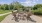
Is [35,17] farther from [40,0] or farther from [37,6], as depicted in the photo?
[40,0]

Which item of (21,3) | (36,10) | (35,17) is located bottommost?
(35,17)

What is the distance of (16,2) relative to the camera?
1541 millimetres

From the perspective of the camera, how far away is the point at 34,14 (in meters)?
1.50

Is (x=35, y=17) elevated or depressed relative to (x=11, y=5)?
depressed

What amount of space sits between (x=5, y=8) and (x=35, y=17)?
559mm

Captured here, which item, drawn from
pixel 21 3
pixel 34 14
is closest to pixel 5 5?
pixel 21 3

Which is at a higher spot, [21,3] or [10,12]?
[21,3]

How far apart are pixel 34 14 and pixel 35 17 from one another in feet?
0.18

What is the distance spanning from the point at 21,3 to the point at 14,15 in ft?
0.82

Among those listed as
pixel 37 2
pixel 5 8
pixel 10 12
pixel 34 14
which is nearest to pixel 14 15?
pixel 10 12

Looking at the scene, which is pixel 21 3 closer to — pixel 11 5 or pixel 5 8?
pixel 11 5

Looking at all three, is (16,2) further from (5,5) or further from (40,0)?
(40,0)

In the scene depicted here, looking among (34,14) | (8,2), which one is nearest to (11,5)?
(8,2)

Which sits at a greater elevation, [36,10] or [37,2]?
[37,2]
